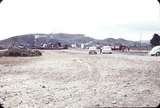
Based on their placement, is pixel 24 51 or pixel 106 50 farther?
pixel 106 50

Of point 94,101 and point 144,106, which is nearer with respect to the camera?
point 144,106

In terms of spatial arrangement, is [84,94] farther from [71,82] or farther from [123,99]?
[71,82]

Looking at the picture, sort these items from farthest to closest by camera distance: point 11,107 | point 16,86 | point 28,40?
point 16,86
point 28,40
point 11,107

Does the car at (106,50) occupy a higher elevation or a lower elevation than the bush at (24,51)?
lower

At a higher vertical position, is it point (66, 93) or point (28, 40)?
point (28, 40)

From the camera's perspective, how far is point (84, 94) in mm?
7160

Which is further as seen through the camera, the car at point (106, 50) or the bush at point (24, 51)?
the car at point (106, 50)

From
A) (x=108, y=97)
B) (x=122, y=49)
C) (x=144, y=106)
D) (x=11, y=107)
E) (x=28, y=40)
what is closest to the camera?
(x=144, y=106)

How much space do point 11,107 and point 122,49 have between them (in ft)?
115

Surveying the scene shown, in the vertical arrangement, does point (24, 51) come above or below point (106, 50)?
above

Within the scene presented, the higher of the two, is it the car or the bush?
the bush

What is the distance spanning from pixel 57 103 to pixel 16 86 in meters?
3.00

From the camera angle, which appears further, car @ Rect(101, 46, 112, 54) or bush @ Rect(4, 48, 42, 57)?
car @ Rect(101, 46, 112, 54)

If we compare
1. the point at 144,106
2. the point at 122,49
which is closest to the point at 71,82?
the point at 144,106
